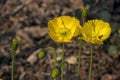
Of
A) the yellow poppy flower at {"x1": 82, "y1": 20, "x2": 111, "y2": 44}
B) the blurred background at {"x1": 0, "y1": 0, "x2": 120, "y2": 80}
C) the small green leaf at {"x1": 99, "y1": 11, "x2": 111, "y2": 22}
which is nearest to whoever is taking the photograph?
the yellow poppy flower at {"x1": 82, "y1": 20, "x2": 111, "y2": 44}

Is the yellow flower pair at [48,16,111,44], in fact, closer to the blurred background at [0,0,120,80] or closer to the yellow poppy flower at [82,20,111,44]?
the yellow poppy flower at [82,20,111,44]

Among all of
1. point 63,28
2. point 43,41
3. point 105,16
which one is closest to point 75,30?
point 63,28

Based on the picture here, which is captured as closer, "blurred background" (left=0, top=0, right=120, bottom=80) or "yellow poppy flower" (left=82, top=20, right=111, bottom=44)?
"yellow poppy flower" (left=82, top=20, right=111, bottom=44)

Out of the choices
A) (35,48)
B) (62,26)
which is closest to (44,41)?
(35,48)

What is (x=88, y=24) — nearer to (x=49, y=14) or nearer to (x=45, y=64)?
(x=45, y=64)

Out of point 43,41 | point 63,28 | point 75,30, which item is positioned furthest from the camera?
point 43,41

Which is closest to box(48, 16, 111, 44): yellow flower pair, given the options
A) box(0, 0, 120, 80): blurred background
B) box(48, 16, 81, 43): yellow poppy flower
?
box(48, 16, 81, 43): yellow poppy flower

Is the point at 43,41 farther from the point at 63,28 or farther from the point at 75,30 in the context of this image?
the point at 75,30

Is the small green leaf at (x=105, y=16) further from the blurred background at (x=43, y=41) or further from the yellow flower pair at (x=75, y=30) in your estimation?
the yellow flower pair at (x=75, y=30)
